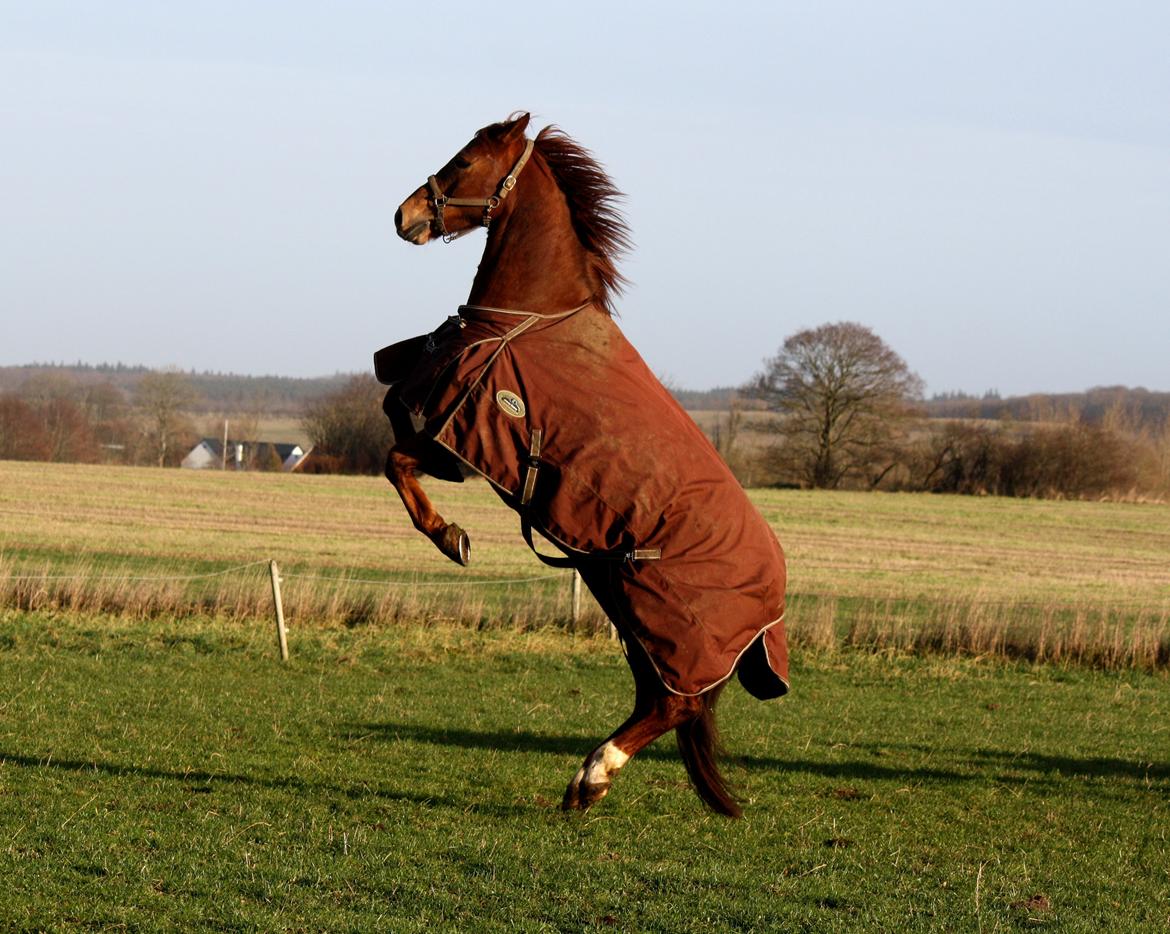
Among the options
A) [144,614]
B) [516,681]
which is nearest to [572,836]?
[516,681]

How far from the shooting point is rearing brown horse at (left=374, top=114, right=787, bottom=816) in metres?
5.55

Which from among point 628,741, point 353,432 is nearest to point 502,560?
point 628,741

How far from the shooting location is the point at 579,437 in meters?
5.56

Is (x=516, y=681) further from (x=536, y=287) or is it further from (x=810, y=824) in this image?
(x=536, y=287)

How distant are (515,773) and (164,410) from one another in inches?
3250

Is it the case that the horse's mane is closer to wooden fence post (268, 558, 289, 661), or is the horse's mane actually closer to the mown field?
the mown field

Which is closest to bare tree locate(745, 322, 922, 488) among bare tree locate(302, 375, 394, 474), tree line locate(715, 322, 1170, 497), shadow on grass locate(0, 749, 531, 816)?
tree line locate(715, 322, 1170, 497)

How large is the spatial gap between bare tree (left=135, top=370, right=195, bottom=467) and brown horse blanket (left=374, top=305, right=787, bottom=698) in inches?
3216

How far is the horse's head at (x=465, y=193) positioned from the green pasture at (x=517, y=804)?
2747 mm

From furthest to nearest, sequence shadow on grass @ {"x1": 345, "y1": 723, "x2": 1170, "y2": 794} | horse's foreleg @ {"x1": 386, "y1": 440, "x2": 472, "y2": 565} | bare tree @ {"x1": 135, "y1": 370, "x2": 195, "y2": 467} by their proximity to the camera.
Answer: bare tree @ {"x1": 135, "y1": 370, "x2": 195, "y2": 467} → shadow on grass @ {"x1": 345, "y1": 723, "x2": 1170, "y2": 794} → horse's foreleg @ {"x1": 386, "y1": 440, "x2": 472, "y2": 565}

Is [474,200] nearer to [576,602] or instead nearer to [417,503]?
[417,503]

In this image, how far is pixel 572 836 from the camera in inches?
260

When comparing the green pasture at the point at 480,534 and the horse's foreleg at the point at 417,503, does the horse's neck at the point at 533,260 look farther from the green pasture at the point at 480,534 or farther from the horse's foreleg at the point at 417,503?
the green pasture at the point at 480,534

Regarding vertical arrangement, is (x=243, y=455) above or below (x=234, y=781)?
below
